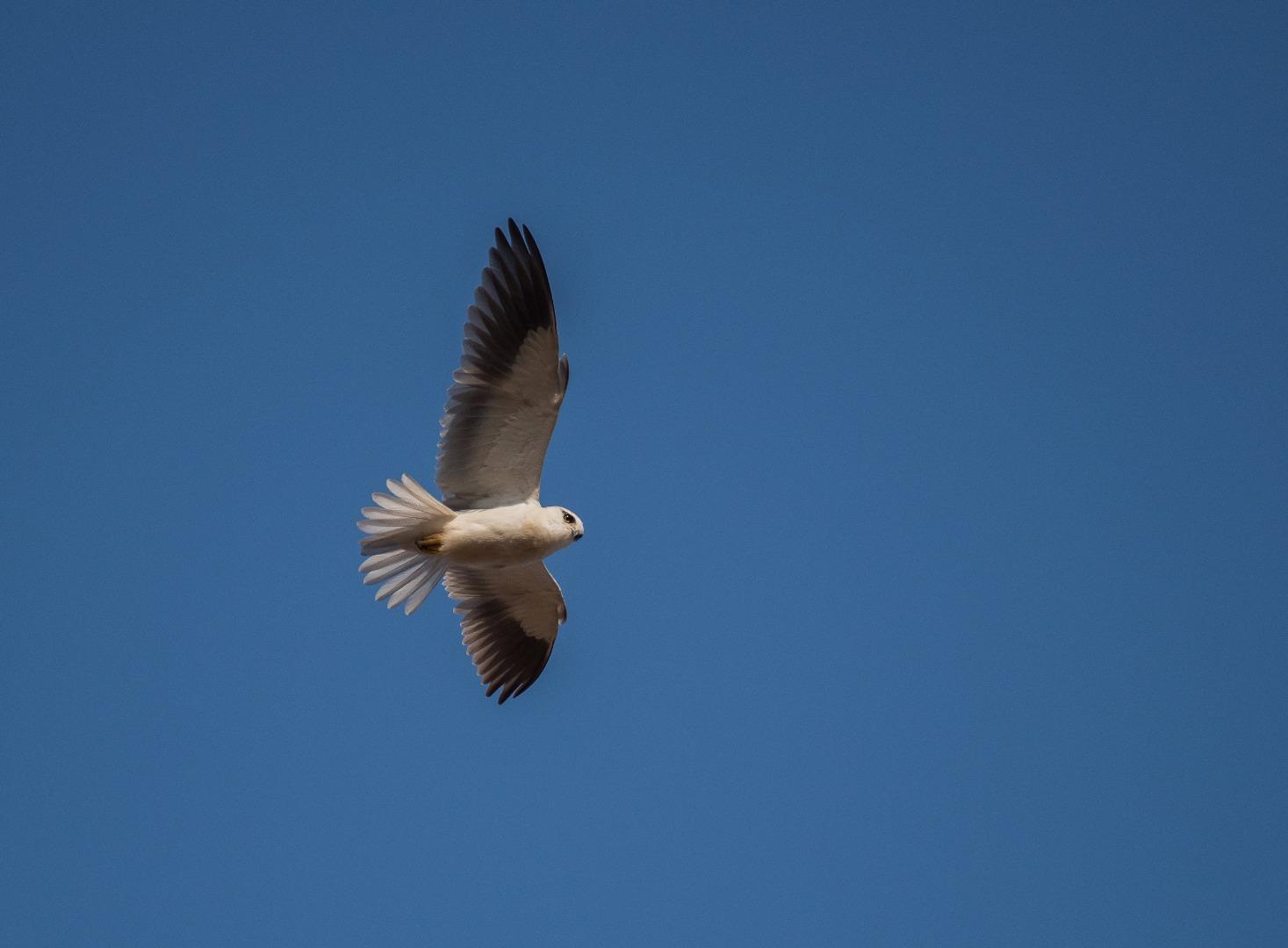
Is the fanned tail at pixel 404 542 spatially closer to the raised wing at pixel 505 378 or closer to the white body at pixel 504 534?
the white body at pixel 504 534

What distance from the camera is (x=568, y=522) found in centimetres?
1184

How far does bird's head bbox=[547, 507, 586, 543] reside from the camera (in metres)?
11.8

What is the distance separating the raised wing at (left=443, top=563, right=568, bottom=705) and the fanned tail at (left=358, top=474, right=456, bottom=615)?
97 cm

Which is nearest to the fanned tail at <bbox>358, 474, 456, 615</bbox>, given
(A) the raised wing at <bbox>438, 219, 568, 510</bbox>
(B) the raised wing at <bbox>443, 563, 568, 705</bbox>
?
(A) the raised wing at <bbox>438, 219, 568, 510</bbox>

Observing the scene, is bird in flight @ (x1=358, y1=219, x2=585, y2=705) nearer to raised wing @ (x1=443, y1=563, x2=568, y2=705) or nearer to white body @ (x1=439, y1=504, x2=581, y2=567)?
white body @ (x1=439, y1=504, x2=581, y2=567)

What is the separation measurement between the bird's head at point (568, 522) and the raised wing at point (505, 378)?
0.45 m

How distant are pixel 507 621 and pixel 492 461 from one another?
2261mm

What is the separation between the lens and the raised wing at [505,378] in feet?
36.7

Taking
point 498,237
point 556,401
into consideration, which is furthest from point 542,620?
point 498,237

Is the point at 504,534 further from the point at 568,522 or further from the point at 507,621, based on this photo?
the point at 507,621

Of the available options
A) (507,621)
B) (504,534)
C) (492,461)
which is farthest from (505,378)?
(507,621)

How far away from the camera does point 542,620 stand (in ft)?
44.2

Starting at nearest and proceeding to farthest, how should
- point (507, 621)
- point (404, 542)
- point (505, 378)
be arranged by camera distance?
point (505, 378)
point (404, 542)
point (507, 621)

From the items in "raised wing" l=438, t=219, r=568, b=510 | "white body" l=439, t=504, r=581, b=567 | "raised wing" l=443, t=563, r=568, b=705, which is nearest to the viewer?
"raised wing" l=438, t=219, r=568, b=510
